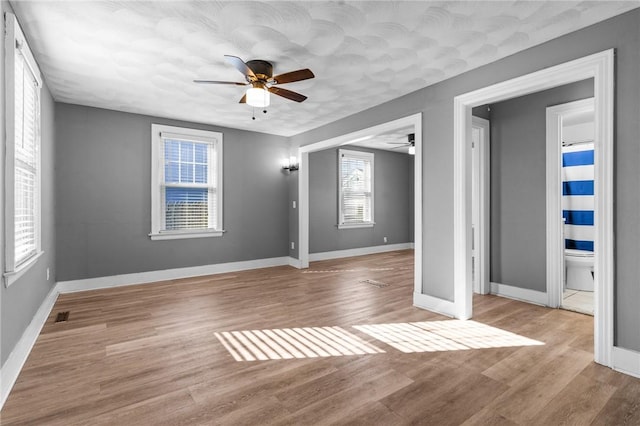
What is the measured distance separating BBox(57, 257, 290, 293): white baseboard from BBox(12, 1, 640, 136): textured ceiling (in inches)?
102

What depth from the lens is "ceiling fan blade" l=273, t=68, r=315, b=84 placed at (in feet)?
9.41

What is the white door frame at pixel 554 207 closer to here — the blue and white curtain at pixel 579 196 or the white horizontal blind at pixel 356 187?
the blue and white curtain at pixel 579 196

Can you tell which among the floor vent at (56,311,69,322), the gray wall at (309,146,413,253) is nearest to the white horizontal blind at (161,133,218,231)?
the floor vent at (56,311,69,322)

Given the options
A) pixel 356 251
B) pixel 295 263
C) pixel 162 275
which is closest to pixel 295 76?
pixel 162 275

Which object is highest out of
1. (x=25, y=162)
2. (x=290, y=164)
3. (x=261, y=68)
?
(x=261, y=68)

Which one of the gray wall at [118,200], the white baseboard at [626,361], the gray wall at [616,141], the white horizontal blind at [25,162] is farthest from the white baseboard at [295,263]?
the white baseboard at [626,361]

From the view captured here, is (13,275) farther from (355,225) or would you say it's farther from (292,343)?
(355,225)

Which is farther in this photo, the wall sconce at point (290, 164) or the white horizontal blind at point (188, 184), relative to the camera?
the wall sconce at point (290, 164)

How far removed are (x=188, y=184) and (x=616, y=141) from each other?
5.34 meters

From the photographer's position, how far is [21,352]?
2.51 metres

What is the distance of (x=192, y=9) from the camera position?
2355 millimetres

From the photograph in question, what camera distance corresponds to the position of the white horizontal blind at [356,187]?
773 centimetres

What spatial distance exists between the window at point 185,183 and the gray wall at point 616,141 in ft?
9.68

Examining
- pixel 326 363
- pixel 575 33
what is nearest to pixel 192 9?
pixel 326 363
